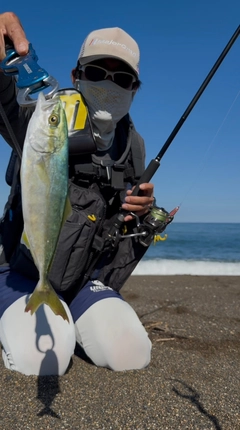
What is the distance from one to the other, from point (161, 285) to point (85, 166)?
5.84m

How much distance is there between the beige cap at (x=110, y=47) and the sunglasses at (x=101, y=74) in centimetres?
7

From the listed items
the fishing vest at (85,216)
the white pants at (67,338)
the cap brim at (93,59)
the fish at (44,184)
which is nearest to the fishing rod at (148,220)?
the fishing vest at (85,216)

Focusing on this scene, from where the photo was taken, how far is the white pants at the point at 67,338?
10.7 feet

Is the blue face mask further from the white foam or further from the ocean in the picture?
the white foam

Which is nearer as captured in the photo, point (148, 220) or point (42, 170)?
point (42, 170)

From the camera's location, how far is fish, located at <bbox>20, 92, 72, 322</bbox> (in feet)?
6.84

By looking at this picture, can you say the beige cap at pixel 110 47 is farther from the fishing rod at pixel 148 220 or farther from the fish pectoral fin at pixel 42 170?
the fish pectoral fin at pixel 42 170

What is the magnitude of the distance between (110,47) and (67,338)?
2.66 m

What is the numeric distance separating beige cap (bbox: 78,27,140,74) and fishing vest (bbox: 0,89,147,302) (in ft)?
1.29

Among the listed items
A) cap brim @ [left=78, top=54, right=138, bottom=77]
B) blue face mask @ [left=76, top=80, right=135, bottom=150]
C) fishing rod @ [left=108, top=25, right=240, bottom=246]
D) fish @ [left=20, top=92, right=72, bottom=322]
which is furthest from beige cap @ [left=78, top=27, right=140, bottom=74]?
fish @ [left=20, top=92, right=72, bottom=322]

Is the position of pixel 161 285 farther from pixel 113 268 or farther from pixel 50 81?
pixel 50 81

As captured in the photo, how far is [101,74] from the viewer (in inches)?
155

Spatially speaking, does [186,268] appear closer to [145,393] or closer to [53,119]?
[145,393]

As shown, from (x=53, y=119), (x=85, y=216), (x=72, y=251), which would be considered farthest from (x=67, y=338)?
(x=53, y=119)
